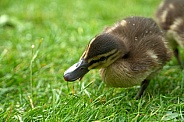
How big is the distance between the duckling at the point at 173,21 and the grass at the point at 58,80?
23 cm

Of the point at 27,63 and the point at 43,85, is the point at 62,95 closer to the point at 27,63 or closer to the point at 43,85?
the point at 43,85

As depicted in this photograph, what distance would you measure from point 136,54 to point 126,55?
7cm

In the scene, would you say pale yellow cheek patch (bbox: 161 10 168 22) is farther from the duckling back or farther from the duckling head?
the duckling head

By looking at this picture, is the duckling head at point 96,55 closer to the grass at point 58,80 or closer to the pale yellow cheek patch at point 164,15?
the grass at point 58,80

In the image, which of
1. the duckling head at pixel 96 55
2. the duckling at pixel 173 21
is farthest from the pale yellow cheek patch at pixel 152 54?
the duckling at pixel 173 21

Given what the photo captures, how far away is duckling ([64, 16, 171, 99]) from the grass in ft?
0.45

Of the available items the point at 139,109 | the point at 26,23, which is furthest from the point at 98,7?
the point at 139,109

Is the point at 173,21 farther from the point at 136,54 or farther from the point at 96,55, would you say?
the point at 96,55

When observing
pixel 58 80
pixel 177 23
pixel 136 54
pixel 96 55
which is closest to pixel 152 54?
pixel 136 54

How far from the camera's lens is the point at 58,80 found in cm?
337

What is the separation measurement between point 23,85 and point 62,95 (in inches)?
16.8

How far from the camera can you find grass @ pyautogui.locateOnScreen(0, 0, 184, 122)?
2535 mm

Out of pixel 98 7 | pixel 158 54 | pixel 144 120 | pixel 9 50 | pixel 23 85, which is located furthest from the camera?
pixel 98 7

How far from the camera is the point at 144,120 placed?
242 cm
